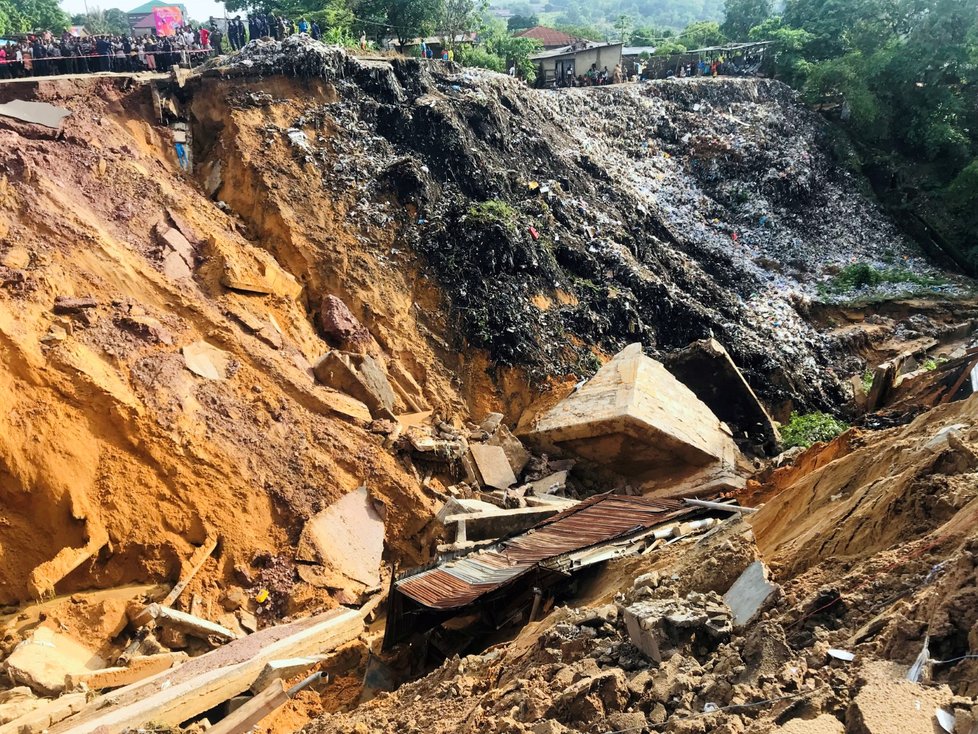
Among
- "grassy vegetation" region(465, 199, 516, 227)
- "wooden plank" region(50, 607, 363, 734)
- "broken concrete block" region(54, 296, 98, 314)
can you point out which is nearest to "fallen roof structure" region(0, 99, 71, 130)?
"broken concrete block" region(54, 296, 98, 314)

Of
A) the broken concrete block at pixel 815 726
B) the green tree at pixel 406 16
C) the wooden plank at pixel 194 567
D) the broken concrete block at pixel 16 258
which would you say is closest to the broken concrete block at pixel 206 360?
the broken concrete block at pixel 16 258

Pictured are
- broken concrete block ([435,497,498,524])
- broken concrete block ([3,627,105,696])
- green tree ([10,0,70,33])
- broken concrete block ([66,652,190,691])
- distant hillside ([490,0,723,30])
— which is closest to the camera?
broken concrete block ([3,627,105,696])

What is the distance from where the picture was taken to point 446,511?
9539 millimetres

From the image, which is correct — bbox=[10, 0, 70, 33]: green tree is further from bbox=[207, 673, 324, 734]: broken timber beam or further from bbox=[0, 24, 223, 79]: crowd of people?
bbox=[207, 673, 324, 734]: broken timber beam

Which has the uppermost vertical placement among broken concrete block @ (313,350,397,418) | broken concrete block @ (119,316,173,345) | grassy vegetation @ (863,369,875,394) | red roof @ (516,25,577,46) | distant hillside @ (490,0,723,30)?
distant hillside @ (490,0,723,30)

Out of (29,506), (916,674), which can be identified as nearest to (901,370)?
(916,674)

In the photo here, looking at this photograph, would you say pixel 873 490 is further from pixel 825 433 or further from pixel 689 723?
pixel 825 433

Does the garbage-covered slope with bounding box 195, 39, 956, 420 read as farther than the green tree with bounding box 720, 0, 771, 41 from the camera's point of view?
No

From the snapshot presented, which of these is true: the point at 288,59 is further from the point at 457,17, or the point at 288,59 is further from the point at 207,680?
the point at 207,680

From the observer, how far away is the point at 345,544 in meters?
9.19

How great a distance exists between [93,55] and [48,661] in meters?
12.1

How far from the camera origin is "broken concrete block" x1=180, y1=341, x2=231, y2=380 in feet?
31.6

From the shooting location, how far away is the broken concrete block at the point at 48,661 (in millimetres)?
6664

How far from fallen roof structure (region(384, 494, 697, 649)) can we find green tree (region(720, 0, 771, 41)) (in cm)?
2779
